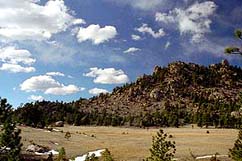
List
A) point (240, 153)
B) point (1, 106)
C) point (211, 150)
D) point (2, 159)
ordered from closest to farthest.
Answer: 1. point (240, 153)
2. point (2, 159)
3. point (1, 106)
4. point (211, 150)

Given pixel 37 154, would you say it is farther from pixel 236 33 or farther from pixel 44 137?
pixel 236 33

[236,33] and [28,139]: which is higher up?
[236,33]

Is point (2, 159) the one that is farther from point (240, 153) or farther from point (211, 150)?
point (211, 150)

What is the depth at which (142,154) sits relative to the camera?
2990 inches

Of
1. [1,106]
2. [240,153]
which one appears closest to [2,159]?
[1,106]

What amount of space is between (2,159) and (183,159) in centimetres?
3037

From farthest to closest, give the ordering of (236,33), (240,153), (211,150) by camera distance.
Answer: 1. (211,150)
2. (240,153)
3. (236,33)

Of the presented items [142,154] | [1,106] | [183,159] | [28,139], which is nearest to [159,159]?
[1,106]

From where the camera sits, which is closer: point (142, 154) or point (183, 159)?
point (183, 159)

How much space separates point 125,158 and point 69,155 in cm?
1195

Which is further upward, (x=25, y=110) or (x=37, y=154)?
(x=25, y=110)

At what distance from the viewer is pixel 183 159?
69.1m

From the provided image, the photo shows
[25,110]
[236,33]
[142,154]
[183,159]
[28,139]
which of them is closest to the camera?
[236,33]

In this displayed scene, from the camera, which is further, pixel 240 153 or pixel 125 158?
pixel 125 158
